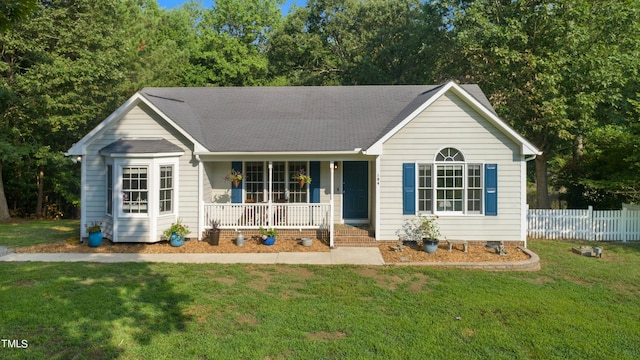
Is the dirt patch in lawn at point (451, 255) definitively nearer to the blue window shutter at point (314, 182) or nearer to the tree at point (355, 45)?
the blue window shutter at point (314, 182)

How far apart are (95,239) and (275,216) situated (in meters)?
5.28

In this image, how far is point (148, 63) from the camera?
80.0 feet

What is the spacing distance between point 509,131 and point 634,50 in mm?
10885

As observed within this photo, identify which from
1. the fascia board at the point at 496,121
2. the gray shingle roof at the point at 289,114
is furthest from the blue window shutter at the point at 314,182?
the fascia board at the point at 496,121

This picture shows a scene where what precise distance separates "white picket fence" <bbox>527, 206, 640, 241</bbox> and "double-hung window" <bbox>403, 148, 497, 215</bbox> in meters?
3.67

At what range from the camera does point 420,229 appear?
1174 centimetres

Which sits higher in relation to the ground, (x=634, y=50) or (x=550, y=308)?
(x=634, y=50)

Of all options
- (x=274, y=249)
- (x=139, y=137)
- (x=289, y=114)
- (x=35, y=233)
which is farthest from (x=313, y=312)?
(x=35, y=233)

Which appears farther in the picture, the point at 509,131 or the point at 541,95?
the point at 541,95

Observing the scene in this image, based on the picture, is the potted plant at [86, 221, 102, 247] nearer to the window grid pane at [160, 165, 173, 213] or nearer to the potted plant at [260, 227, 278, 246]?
the window grid pane at [160, 165, 173, 213]

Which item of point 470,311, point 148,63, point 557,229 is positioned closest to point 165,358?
point 470,311

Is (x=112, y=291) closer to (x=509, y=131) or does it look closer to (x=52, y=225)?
(x=509, y=131)

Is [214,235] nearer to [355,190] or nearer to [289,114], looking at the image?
[355,190]

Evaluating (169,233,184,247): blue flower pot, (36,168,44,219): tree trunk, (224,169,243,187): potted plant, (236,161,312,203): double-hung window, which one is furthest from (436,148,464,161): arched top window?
(36,168,44,219): tree trunk
